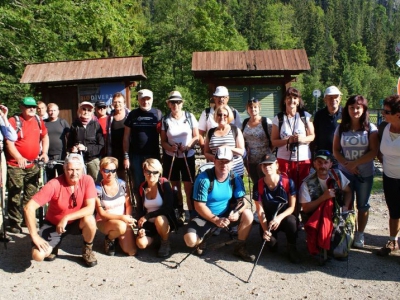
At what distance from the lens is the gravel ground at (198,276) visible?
3797 millimetres

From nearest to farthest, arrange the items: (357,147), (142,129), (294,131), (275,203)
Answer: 1. (275,203)
2. (357,147)
3. (294,131)
4. (142,129)

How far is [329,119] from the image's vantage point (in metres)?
5.13

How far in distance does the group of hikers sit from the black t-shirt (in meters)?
0.01

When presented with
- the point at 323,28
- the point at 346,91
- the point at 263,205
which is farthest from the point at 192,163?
the point at 323,28

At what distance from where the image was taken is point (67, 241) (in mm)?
5316

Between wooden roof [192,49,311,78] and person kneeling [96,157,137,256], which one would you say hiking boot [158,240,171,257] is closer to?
person kneeling [96,157,137,256]

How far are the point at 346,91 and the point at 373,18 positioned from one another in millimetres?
76674

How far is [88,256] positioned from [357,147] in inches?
137

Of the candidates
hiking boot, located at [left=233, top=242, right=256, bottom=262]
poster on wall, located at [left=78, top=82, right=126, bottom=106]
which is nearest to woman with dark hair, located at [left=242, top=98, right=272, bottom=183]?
hiking boot, located at [left=233, top=242, right=256, bottom=262]

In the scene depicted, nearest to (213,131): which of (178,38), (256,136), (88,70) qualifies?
(256,136)

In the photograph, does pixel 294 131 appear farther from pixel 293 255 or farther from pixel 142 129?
Result: pixel 142 129

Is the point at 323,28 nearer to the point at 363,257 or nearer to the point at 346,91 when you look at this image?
the point at 346,91

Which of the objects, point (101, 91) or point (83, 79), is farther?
point (101, 91)

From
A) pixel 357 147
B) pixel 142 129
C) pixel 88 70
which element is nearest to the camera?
pixel 357 147
